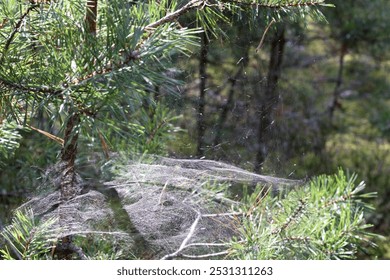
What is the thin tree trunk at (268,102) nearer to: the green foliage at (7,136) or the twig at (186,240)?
the twig at (186,240)

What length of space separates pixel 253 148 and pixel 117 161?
0.49ft

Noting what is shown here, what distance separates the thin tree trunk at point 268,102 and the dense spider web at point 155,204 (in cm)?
3

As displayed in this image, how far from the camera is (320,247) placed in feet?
1.66

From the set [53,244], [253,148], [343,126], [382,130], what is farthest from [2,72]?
[382,130]

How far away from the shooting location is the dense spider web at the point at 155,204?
1.87 feet

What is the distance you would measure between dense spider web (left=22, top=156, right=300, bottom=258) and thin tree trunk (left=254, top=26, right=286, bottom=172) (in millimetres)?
32

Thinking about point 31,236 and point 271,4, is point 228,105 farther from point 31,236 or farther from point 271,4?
→ point 31,236

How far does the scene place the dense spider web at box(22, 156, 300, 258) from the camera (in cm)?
57

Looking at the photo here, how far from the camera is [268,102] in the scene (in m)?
0.68

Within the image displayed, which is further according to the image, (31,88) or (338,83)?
(338,83)

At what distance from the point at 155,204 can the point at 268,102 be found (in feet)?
0.58

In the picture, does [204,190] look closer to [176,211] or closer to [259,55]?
[176,211]

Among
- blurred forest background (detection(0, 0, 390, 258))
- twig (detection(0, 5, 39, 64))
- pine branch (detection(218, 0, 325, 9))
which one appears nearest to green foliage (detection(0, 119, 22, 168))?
blurred forest background (detection(0, 0, 390, 258))

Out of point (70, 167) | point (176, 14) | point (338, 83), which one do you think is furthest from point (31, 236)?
point (338, 83)
